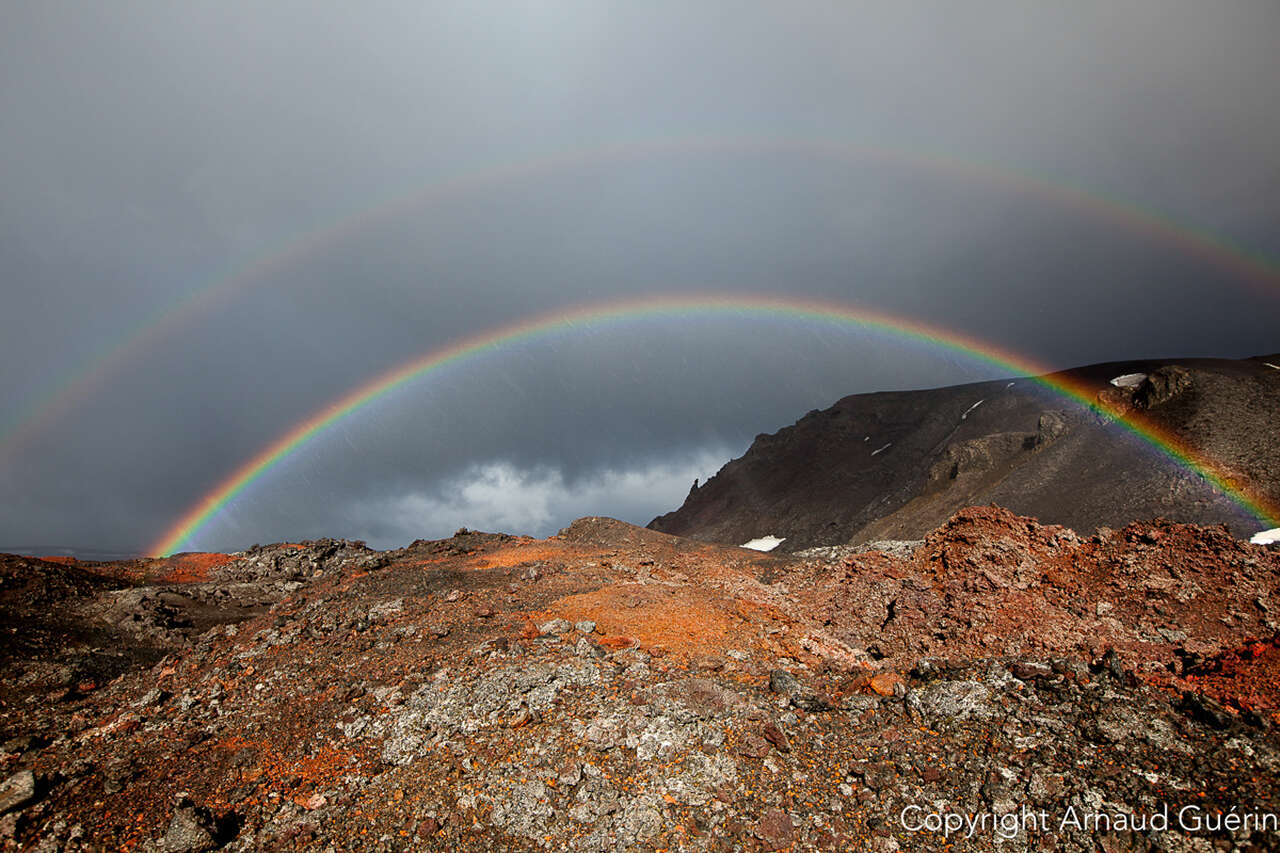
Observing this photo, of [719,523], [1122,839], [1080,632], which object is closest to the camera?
[1122,839]

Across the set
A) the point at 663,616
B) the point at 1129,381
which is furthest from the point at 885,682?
the point at 1129,381

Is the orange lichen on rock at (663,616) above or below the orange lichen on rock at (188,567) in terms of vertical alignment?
below

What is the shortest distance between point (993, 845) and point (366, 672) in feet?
33.3

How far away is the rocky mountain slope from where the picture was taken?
A: 30688mm

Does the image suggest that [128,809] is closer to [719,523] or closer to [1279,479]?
[1279,479]

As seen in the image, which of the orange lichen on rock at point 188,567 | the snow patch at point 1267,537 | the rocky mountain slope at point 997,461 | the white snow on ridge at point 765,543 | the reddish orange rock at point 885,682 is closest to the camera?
the reddish orange rock at point 885,682

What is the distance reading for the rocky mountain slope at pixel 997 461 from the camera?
101 ft

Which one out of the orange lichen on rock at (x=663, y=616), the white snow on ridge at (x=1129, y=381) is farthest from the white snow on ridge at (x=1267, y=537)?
the orange lichen on rock at (x=663, y=616)

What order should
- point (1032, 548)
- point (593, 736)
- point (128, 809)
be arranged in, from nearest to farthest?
1. point (128, 809)
2. point (593, 736)
3. point (1032, 548)

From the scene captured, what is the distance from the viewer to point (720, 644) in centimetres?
1164

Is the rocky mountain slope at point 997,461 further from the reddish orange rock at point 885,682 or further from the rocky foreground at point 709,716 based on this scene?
the reddish orange rock at point 885,682

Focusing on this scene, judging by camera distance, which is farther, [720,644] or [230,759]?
[720,644]

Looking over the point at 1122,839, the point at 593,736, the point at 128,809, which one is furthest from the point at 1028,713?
the point at 128,809

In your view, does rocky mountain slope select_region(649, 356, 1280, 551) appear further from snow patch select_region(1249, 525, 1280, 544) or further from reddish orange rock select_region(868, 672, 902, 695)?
reddish orange rock select_region(868, 672, 902, 695)
